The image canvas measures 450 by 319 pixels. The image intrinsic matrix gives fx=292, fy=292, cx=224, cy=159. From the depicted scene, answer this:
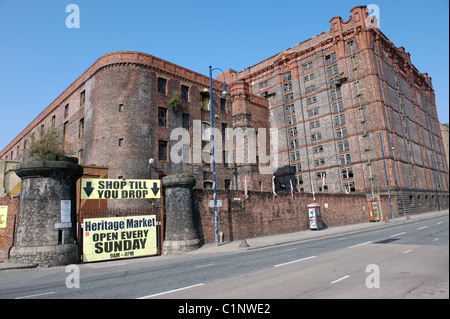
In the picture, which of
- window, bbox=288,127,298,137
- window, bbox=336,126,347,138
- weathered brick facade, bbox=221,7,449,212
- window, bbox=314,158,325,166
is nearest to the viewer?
weathered brick facade, bbox=221,7,449,212

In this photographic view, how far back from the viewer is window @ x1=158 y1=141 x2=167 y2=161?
29631 millimetres

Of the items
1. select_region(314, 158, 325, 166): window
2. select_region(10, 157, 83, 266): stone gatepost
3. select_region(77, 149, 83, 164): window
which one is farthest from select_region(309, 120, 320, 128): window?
select_region(10, 157, 83, 266): stone gatepost

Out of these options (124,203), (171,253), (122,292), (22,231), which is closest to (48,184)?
(22,231)

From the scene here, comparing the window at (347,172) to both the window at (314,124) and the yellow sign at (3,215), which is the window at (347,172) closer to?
the window at (314,124)

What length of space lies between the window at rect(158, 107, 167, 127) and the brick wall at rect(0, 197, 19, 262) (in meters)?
17.2

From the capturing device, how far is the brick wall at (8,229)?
13.9 metres

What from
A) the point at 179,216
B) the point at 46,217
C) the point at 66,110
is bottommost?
the point at 179,216

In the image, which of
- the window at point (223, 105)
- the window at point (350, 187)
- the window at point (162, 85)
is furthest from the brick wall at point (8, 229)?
the window at point (350, 187)

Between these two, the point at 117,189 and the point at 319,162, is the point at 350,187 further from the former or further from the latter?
the point at 117,189

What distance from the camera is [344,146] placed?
50781 millimetres

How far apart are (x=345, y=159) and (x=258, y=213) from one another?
3218 centimetres

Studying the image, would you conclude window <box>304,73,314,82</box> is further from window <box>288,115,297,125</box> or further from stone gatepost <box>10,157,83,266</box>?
stone gatepost <box>10,157,83,266</box>

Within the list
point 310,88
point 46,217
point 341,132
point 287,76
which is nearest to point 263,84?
→ point 287,76

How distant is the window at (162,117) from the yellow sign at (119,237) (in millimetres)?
15083
